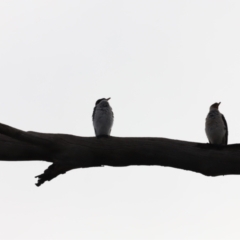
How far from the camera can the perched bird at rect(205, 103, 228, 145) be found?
873 centimetres

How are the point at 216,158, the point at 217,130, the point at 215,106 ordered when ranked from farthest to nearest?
the point at 215,106 → the point at 217,130 → the point at 216,158

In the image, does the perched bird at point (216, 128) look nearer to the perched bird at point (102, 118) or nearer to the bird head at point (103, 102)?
the perched bird at point (102, 118)

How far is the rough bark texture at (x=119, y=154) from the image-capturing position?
624 cm

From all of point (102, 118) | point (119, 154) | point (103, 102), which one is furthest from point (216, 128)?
point (119, 154)

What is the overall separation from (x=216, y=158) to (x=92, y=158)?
1.59 metres

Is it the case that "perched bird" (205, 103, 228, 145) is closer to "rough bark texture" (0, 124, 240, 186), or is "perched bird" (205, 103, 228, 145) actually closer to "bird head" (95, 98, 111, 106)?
"bird head" (95, 98, 111, 106)

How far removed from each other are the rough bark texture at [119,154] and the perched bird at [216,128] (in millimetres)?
2383

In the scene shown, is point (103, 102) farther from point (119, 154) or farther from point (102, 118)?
point (119, 154)

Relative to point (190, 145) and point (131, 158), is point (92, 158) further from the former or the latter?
point (190, 145)

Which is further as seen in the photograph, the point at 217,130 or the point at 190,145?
the point at 217,130

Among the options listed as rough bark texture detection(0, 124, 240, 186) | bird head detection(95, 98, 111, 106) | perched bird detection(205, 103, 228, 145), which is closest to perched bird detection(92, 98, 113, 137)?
bird head detection(95, 98, 111, 106)

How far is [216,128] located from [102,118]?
2.05 metres

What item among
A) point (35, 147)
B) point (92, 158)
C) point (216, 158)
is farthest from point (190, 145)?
point (35, 147)

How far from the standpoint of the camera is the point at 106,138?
641 cm
